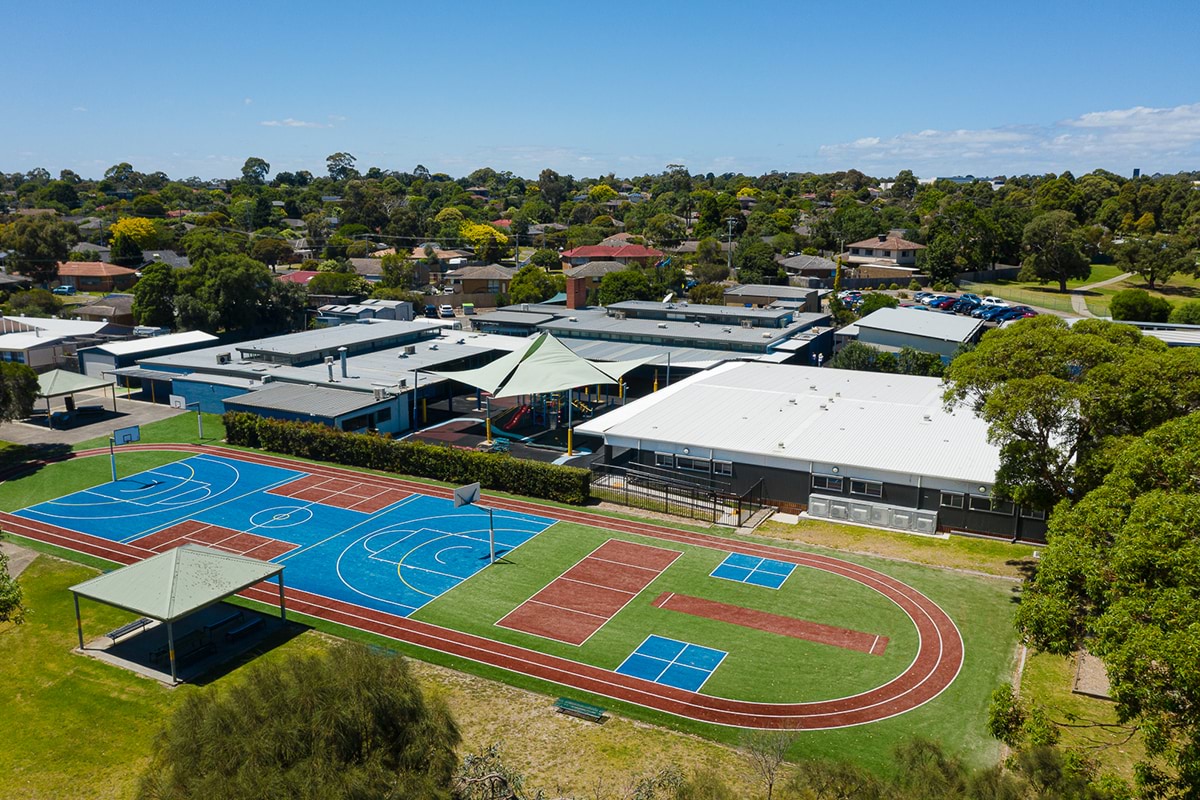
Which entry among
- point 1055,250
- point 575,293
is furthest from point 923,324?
point 1055,250

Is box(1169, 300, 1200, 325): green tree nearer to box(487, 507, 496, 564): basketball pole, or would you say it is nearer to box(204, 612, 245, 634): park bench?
box(487, 507, 496, 564): basketball pole

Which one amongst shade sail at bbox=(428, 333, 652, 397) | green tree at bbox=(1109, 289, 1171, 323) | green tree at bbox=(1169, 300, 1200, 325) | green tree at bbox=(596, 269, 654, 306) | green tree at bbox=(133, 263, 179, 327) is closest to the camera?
shade sail at bbox=(428, 333, 652, 397)

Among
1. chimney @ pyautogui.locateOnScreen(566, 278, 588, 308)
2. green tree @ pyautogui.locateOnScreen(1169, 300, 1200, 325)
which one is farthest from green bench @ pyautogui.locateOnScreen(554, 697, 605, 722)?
green tree @ pyautogui.locateOnScreen(1169, 300, 1200, 325)

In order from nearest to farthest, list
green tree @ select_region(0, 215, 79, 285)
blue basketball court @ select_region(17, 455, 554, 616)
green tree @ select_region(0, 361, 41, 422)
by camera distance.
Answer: blue basketball court @ select_region(17, 455, 554, 616), green tree @ select_region(0, 361, 41, 422), green tree @ select_region(0, 215, 79, 285)

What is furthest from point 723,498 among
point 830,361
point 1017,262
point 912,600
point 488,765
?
point 1017,262

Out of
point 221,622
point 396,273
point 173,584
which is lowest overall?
point 221,622

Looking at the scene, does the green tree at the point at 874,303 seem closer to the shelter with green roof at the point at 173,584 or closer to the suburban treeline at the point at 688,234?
the suburban treeline at the point at 688,234

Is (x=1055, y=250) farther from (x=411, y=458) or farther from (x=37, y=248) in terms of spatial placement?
(x=37, y=248)

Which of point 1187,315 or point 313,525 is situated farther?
point 1187,315
